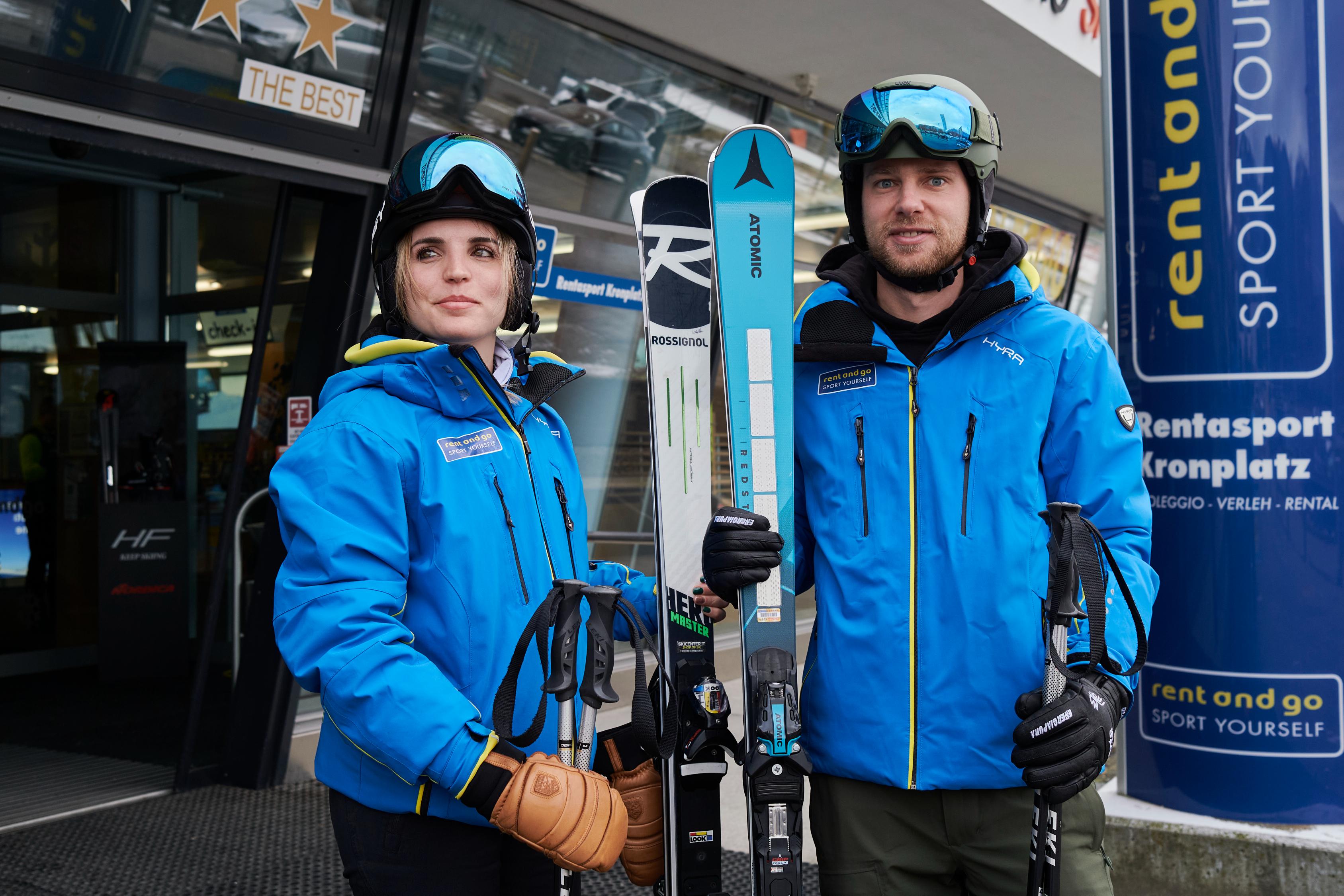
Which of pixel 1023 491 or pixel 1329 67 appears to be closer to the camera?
pixel 1023 491

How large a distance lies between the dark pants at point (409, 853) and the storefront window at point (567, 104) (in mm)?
3587

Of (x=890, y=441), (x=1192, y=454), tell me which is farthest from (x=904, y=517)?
(x=1192, y=454)

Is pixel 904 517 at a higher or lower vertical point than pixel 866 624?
higher

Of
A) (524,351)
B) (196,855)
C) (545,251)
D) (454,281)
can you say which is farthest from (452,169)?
(545,251)

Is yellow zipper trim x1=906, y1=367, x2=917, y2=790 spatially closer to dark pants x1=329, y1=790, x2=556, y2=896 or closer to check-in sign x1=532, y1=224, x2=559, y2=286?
dark pants x1=329, y1=790, x2=556, y2=896

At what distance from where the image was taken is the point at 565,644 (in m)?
1.55

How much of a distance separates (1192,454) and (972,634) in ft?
5.25

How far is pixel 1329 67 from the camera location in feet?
9.33

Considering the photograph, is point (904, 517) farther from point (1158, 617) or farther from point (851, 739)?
point (1158, 617)

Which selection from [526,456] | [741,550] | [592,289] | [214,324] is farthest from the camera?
[214,324]

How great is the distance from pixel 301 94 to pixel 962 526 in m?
3.31

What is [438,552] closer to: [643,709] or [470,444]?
[470,444]

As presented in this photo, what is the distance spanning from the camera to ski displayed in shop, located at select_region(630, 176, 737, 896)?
2043mm

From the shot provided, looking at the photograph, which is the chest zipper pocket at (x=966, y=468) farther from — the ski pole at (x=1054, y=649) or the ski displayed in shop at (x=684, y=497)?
the ski displayed in shop at (x=684, y=497)
